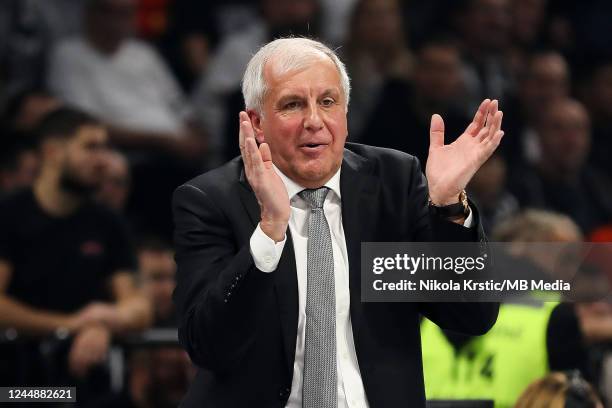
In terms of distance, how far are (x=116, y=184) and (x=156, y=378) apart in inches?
56.6

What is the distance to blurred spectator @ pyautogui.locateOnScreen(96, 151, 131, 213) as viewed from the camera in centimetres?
489

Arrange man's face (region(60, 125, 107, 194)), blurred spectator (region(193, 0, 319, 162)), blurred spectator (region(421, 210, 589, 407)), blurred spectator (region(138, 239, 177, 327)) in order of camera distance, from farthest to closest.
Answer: blurred spectator (region(193, 0, 319, 162)), blurred spectator (region(138, 239, 177, 327)), man's face (region(60, 125, 107, 194)), blurred spectator (region(421, 210, 589, 407))

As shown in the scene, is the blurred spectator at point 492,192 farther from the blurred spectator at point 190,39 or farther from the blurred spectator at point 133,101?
the blurred spectator at point 190,39

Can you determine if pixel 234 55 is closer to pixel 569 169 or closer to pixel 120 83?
pixel 120 83

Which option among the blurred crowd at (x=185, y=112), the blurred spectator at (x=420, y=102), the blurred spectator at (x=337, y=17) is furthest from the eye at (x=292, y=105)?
the blurred spectator at (x=337, y=17)

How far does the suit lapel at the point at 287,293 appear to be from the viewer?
2.11m

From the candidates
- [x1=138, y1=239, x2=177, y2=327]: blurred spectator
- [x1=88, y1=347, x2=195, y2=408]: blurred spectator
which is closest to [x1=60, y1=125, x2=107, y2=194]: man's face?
[x1=138, y1=239, x2=177, y2=327]: blurred spectator

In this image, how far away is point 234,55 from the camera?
5.67m

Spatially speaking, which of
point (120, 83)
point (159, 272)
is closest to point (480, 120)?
point (159, 272)

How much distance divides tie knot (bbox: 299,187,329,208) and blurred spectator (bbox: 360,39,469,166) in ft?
9.28

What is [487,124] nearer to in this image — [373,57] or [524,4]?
[373,57]

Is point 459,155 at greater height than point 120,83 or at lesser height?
lesser

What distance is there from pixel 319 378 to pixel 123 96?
3606mm

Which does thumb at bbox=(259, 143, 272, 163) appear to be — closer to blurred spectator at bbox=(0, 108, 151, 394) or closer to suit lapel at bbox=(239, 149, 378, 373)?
suit lapel at bbox=(239, 149, 378, 373)
